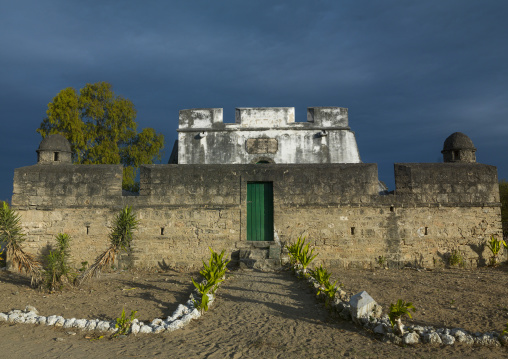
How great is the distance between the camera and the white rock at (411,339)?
515 centimetres

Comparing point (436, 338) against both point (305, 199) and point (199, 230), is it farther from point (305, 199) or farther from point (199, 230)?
point (199, 230)

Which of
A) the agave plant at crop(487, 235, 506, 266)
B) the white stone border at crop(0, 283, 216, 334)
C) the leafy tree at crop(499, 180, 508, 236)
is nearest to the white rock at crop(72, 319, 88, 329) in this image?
the white stone border at crop(0, 283, 216, 334)

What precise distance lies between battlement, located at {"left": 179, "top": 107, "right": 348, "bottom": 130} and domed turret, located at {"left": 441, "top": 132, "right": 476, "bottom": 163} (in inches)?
A: 276

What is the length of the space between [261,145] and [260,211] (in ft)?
25.4

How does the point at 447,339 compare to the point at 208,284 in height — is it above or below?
below

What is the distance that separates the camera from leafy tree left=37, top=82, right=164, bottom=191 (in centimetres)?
2206

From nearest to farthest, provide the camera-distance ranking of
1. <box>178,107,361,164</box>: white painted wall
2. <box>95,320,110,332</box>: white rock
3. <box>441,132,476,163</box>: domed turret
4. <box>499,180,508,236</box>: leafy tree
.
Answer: <box>95,320,110,332</box>: white rock, <box>441,132,476,163</box>: domed turret, <box>499,180,508,236</box>: leafy tree, <box>178,107,361,164</box>: white painted wall

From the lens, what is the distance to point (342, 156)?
740 inches

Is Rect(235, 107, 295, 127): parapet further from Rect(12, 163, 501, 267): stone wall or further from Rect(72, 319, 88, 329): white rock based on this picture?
Rect(72, 319, 88, 329): white rock

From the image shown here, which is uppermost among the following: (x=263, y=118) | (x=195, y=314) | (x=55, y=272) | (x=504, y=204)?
(x=263, y=118)

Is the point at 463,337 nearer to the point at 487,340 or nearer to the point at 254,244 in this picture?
the point at 487,340

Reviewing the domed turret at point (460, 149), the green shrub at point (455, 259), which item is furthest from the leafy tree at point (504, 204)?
the green shrub at point (455, 259)

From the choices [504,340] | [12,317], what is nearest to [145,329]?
[12,317]

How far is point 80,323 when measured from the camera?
6.08m
